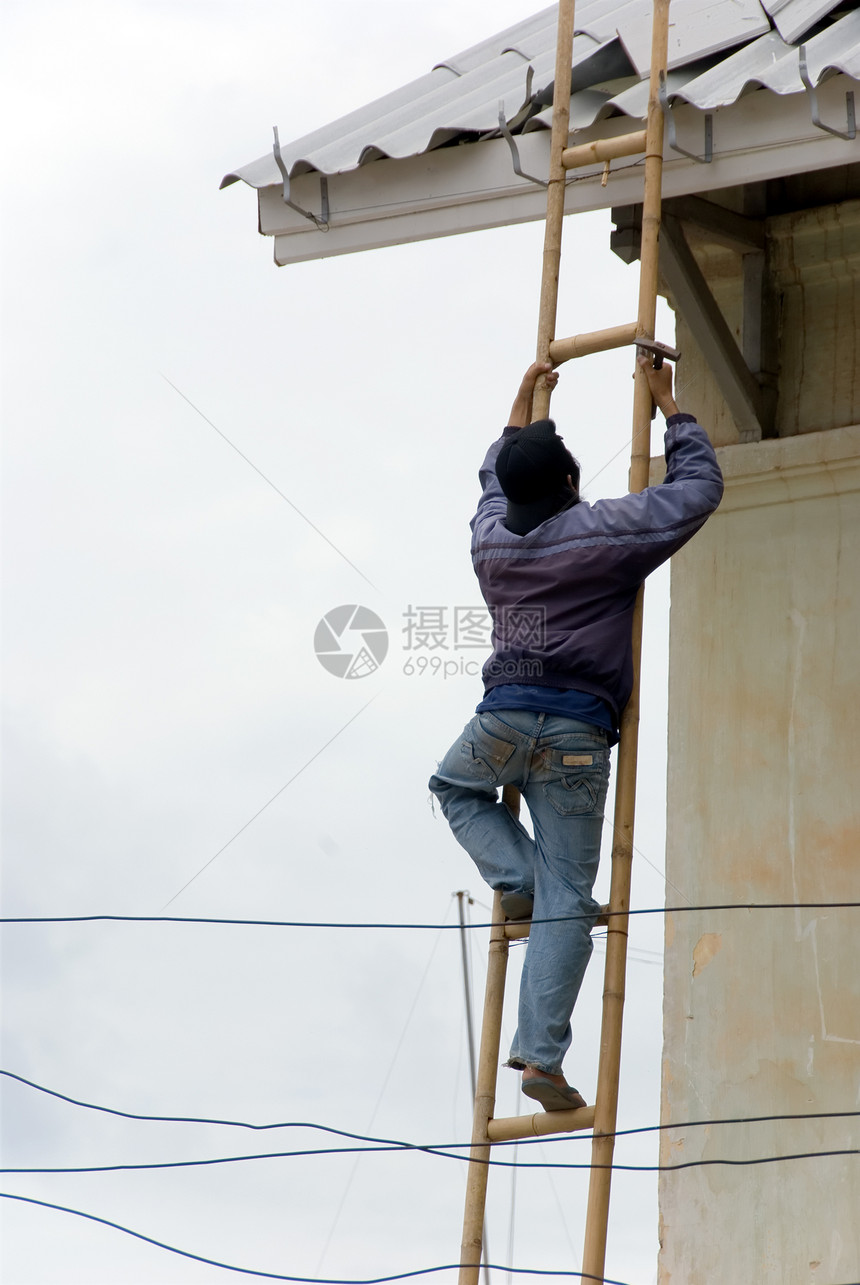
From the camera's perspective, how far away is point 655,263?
16.2 feet

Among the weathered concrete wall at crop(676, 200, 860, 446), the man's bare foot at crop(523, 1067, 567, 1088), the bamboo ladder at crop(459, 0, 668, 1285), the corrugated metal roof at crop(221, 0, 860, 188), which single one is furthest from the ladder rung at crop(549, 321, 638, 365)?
the man's bare foot at crop(523, 1067, 567, 1088)

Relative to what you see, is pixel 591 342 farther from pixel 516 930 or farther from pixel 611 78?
pixel 516 930

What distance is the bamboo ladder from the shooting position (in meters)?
4.61

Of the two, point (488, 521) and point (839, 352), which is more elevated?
point (839, 352)

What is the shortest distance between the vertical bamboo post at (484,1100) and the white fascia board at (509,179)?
2.10m

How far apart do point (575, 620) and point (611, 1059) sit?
3.87 feet

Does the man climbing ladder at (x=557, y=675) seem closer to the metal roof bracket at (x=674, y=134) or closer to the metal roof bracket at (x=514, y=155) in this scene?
the metal roof bracket at (x=674, y=134)

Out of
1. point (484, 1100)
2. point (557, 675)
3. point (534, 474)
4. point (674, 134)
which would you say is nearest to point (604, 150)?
point (674, 134)

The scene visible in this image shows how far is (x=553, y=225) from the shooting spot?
5.13m

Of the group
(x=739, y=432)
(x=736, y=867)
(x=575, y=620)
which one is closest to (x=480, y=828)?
(x=575, y=620)

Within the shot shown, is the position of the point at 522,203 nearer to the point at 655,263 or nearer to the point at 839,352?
the point at 655,263

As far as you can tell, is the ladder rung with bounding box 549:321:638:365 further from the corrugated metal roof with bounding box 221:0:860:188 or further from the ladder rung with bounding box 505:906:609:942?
the ladder rung with bounding box 505:906:609:942

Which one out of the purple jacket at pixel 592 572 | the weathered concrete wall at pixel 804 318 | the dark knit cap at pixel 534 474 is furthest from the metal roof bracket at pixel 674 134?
the weathered concrete wall at pixel 804 318

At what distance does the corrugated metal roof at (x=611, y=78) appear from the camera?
16.0 ft
